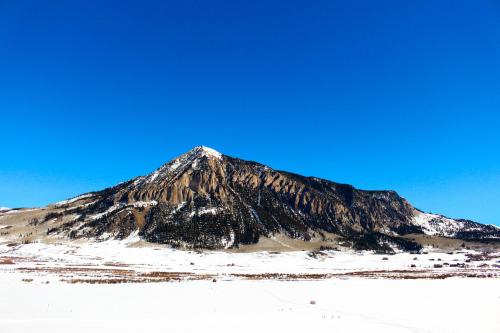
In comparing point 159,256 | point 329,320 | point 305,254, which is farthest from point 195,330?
point 305,254

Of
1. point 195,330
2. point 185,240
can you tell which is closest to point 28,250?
point 185,240

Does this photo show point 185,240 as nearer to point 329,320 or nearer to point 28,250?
point 28,250

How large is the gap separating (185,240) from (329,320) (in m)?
179

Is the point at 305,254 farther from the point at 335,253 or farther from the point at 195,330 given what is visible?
the point at 195,330

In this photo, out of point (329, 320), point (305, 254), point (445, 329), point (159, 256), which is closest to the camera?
point (445, 329)

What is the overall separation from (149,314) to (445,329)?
58.4ft

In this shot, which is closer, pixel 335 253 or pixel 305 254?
pixel 305 254

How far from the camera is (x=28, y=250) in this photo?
156 metres

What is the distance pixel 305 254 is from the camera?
17238 cm

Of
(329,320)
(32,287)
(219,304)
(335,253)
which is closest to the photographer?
(329,320)

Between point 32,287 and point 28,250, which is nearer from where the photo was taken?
point 32,287

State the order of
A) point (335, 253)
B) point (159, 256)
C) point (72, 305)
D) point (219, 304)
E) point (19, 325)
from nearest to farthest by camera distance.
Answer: point (19, 325) → point (72, 305) → point (219, 304) → point (159, 256) → point (335, 253)

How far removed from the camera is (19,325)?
21.2m

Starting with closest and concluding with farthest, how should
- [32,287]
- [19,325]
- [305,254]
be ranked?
[19,325]
[32,287]
[305,254]
